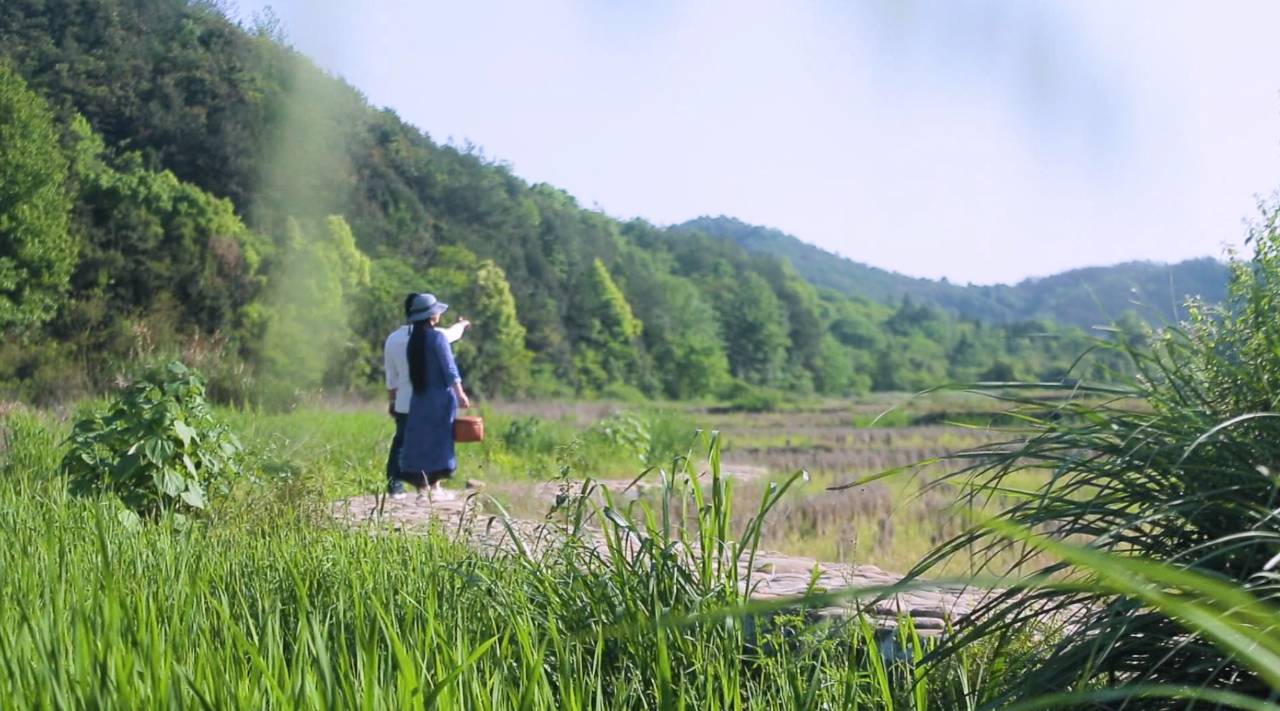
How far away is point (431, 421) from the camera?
7.80m

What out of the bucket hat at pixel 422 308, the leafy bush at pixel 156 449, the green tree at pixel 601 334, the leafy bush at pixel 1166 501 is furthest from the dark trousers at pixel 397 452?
→ the green tree at pixel 601 334

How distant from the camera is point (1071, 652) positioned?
79.6 inches

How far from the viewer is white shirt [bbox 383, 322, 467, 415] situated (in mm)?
7922

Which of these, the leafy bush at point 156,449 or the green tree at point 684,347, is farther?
the green tree at point 684,347

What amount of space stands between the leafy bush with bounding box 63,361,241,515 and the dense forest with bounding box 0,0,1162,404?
1765 millimetres

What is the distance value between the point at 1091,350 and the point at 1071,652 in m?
0.75

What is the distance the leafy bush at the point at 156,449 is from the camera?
504 cm

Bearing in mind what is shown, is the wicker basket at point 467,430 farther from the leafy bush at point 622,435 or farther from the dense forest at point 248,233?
the leafy bush at point 622,435

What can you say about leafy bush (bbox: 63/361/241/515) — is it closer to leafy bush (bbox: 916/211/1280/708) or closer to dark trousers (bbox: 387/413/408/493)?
dark trousers (bbox: 387/413/408/493)

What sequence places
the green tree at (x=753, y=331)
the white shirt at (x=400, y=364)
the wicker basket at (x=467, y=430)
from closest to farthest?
the white shirt at (x=400, y=364) < the wicker basket at (x=467, y=430) < the green tree at (x=753, y=331)

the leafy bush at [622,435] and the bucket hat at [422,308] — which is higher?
the bucket hat at [422,308]

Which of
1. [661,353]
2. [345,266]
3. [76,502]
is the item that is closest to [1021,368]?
[661,353]

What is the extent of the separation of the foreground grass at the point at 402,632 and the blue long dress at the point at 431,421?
3620 millimetres

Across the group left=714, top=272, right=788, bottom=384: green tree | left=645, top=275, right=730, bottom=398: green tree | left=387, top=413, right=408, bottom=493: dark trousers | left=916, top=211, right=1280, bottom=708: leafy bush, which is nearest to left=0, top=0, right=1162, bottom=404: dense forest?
left=916, top=211, right=1280, bottom=708: leafy bush
